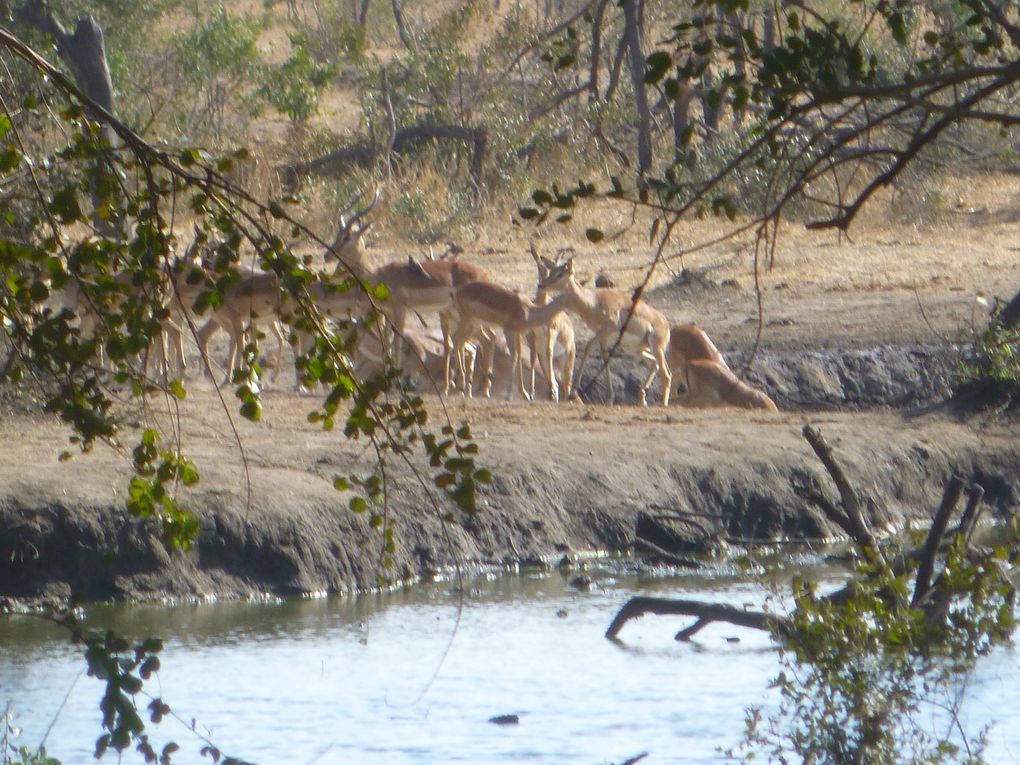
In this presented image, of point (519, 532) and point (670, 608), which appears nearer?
point (670, 608)

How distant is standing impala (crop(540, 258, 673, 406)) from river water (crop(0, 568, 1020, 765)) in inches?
185

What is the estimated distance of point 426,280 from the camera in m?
14.1

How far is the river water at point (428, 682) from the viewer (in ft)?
23.1

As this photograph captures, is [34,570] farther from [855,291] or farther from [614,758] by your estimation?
[855,291]

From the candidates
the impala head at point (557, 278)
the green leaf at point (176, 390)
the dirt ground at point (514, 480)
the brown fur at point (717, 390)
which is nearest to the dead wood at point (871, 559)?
the dirt ground at point (514, 480)

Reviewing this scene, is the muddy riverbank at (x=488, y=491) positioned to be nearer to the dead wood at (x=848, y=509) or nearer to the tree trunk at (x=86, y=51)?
the dead wood at (x=848, y=509)

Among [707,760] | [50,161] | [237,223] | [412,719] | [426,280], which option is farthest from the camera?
[426,280]

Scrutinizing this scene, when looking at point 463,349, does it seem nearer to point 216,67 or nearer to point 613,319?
point 613,319

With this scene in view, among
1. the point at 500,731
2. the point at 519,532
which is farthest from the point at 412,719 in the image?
the point at 519,532

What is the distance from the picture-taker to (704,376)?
14008 millimetres

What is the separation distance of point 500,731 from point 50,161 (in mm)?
3999

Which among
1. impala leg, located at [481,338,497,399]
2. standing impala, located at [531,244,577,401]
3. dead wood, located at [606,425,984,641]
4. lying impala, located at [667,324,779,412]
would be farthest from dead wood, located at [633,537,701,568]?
impala leg, located at [481,338,497,399]

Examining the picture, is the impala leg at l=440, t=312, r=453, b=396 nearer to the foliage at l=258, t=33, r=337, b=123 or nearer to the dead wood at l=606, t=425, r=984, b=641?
the dead wood at l=606, t=425, r=984, b=641

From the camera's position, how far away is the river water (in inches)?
278
